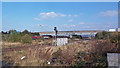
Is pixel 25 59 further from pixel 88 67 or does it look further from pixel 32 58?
pixel 88 67

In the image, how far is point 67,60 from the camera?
14.2 feet

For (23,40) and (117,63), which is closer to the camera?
(117,63)

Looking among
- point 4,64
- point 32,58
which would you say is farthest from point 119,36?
point 4,64

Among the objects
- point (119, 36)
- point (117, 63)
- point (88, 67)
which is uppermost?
point (119, 36)

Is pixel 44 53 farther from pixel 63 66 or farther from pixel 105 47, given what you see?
pixel 105 47

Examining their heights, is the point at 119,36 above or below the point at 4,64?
above

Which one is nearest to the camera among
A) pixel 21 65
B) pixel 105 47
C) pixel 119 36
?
pixel 21 65

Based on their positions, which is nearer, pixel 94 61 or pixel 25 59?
pixel 94 61

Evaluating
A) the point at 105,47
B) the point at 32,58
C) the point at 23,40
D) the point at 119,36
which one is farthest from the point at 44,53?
the point at 23,40

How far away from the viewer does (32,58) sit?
4.77 m

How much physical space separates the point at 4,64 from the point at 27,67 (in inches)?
37.7

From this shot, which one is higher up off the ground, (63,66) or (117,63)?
(117,63)

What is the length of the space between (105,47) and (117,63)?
1.75 meters

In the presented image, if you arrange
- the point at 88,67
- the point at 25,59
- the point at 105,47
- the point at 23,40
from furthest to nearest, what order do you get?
1. the point at 23,40
2. the point at 105,47
3. the point at 25,59
4. the point at 88,67
